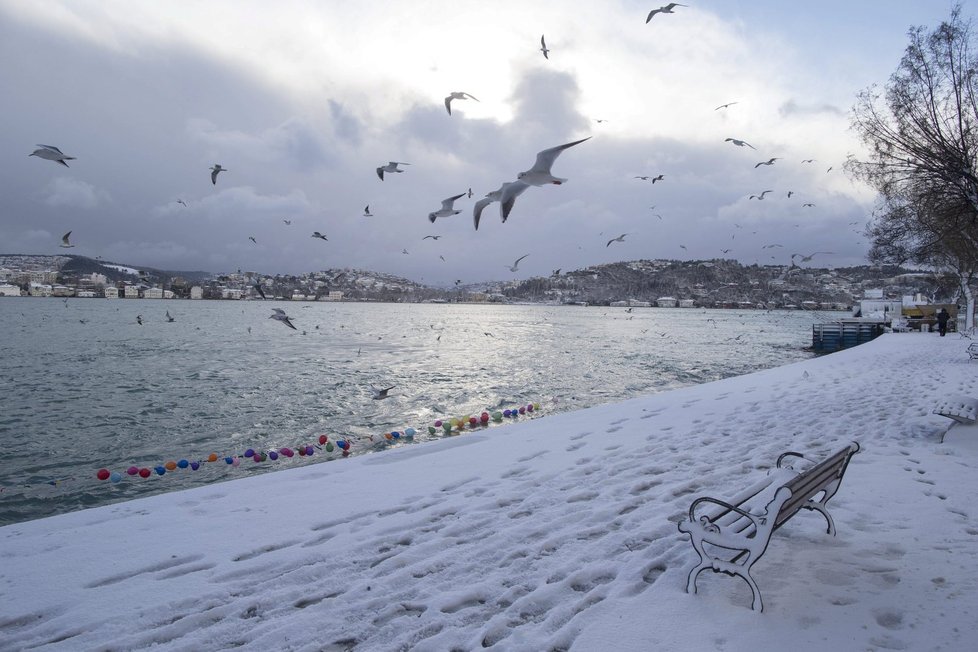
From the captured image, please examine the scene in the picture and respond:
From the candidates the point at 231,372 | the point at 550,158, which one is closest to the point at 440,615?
the point at 550,158

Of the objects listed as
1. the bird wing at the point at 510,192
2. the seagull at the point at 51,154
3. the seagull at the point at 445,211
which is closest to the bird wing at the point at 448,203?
the seagull at the point at 445,211

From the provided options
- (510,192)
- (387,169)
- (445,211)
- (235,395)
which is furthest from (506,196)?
(235,395)

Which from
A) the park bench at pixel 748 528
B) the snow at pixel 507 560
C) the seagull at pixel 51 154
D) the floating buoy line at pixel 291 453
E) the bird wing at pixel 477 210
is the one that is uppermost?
the seagull at pixel 51 154

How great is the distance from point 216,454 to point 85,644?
7.46m

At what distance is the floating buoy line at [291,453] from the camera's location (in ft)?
28.5

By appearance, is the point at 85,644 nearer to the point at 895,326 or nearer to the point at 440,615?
the point at 440,615

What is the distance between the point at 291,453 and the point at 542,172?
711 cm

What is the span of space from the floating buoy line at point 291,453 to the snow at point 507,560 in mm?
3259

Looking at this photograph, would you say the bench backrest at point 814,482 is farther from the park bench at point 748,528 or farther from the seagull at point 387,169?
the seagull at point 387,169

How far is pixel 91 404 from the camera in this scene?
48.8 feet

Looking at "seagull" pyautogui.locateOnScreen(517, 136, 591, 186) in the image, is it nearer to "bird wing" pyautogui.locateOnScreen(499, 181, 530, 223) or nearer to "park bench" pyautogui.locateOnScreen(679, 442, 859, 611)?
"bird wing" pyautogui.locateOnScreen(499, 181, 530, 223)

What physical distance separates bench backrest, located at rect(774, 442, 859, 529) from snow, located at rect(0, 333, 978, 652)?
1.55 feet

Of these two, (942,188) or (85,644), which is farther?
(942,188)

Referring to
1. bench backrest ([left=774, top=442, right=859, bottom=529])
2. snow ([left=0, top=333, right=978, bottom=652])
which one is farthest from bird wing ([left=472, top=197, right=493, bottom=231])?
bench backrest ([left=774, top=442, right=859, bottom=529])
